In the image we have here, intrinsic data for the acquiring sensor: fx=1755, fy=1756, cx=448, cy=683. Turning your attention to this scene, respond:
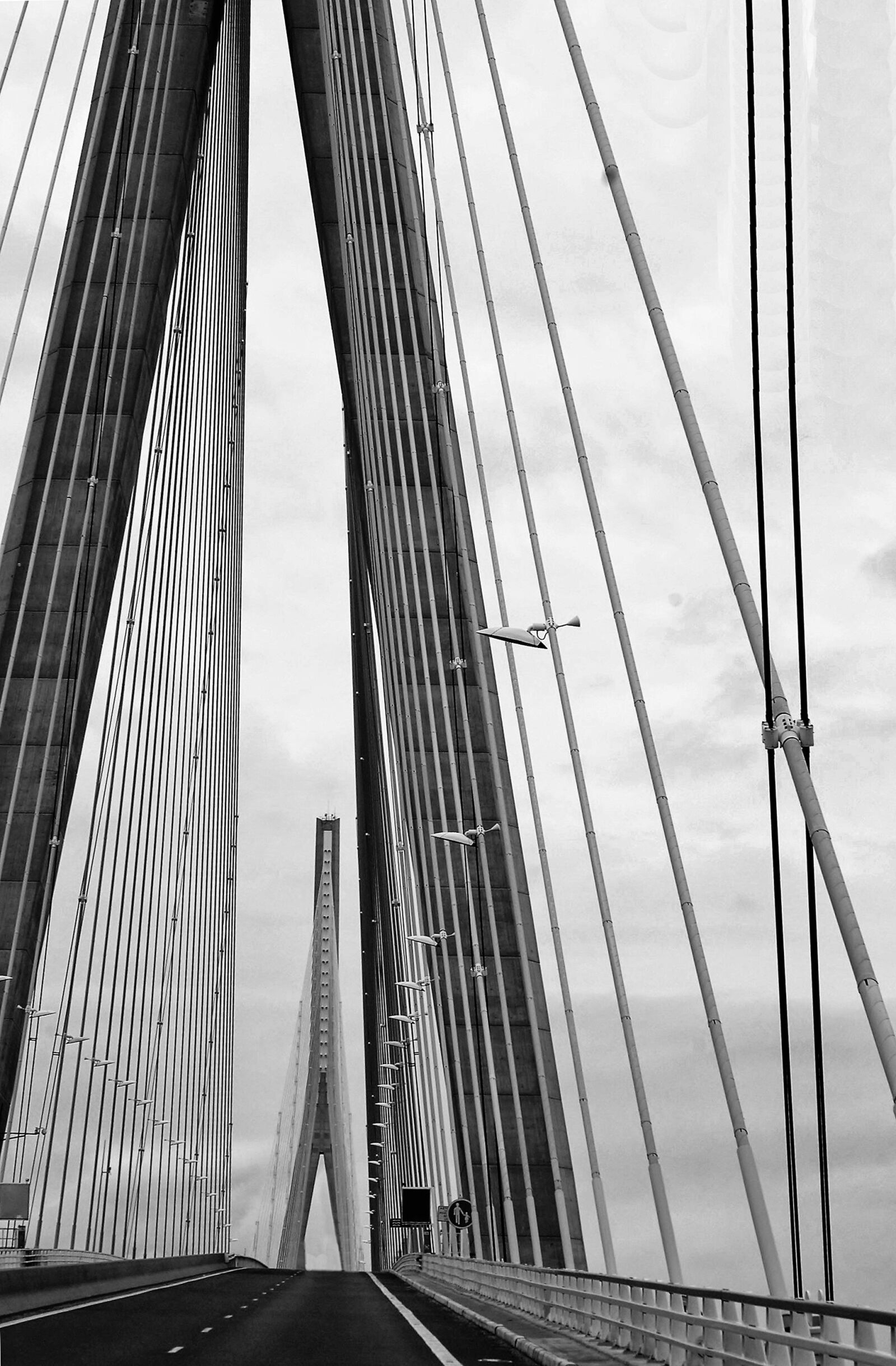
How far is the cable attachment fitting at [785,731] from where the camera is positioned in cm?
1102

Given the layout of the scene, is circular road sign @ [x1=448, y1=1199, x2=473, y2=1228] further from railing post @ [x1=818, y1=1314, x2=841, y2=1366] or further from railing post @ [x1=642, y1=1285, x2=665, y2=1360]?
railing post @ [x1=818, y1=1314, x2=841, y2=1366]

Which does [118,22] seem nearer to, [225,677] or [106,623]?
[106,623]

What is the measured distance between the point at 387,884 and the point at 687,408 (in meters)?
57.1

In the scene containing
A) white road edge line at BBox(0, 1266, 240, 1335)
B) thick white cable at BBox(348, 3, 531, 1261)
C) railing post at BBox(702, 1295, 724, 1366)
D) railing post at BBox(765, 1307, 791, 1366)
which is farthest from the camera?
thick white cable at BBox(348, 3, 531, 1261)

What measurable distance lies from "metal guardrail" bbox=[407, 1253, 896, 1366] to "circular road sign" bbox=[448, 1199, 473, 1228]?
37.2ft

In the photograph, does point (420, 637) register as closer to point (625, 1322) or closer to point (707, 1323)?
point (625, 1322)

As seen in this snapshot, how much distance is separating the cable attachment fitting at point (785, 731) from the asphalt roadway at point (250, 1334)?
21.4ft

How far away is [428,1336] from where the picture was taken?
63.0ft

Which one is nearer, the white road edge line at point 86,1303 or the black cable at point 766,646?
the black cable at point 766,646

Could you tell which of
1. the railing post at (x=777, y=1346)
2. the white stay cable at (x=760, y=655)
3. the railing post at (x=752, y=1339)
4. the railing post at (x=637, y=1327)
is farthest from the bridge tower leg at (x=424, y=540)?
the railing post at (x=777, y=1346)

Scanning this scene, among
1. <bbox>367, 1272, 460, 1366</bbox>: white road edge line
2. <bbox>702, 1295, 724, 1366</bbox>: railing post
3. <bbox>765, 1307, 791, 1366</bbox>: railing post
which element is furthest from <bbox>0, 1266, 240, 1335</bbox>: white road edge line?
<bbox>765, 1307, 791, 1366</bbox>: railing post

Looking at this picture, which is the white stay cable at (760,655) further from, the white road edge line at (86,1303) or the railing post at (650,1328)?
the white road edge line at (86,1303)

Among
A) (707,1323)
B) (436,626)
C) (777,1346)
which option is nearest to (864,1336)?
(777,1346)

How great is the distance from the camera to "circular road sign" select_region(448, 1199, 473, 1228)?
33.8 meters
